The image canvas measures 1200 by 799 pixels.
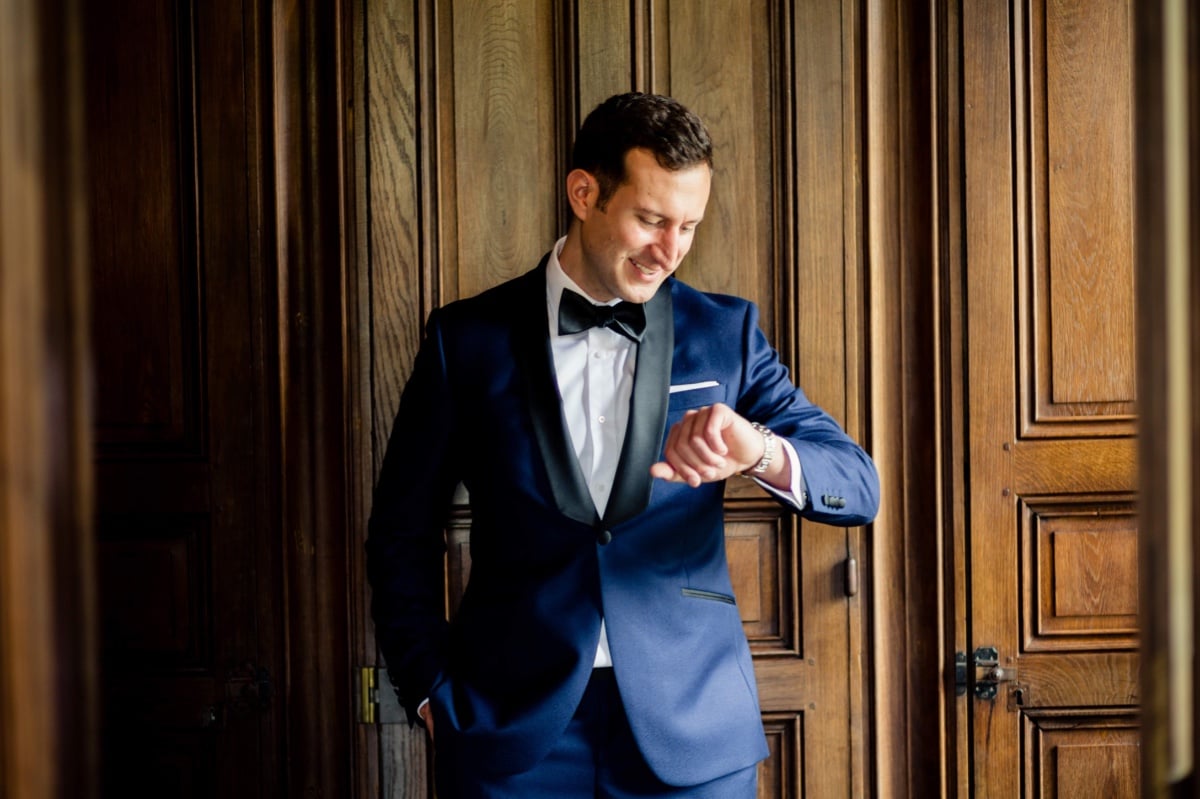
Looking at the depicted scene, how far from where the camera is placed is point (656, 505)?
5.88 feet

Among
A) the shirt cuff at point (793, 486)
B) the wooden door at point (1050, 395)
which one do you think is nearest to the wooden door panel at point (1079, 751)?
the wooden door at point (1050, 395)

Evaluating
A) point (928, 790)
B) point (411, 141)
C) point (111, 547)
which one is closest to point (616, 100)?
point (411, 141)

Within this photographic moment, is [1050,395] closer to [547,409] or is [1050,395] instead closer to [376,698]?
[547,409]

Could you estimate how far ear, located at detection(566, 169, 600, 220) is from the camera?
1.83 m

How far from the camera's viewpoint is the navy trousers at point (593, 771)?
1.74 meters

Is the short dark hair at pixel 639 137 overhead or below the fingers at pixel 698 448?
overhead

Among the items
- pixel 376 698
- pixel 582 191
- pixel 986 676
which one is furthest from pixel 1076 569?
pixel 376 698

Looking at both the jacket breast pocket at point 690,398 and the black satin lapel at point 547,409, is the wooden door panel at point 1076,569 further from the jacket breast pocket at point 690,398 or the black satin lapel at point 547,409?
the black satin lapel at point 547,409

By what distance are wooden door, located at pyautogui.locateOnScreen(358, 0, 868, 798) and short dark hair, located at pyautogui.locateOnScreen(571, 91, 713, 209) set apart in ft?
1.25

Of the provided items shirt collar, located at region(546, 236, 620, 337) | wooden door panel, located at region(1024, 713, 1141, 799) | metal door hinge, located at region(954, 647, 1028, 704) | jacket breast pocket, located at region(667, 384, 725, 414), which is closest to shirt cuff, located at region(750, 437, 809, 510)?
jacket breast pocket, located at region(667, 384, 725, 414)

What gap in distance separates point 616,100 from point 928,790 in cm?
162

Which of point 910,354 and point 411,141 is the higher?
point 411,141

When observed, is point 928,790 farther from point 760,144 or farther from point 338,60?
point 338,60

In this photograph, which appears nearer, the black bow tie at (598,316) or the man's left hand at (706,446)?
the man's left hand at (706,446)
